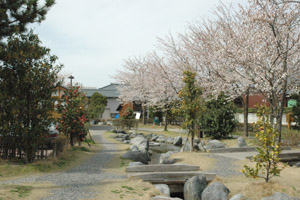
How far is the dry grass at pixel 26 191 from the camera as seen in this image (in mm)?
6367

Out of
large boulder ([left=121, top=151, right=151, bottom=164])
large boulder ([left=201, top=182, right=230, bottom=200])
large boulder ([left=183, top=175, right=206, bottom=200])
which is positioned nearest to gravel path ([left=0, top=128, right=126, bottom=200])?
large boulder ([left=121, top=151, right=151, bottom=164])

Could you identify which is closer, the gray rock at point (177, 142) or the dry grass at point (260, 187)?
the dry grass at point (260, 187)

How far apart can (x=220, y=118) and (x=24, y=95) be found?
12.9 meters

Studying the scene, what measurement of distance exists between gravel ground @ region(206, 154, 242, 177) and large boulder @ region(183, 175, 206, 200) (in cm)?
167

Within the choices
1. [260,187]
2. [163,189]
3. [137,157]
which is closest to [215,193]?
[260,187]

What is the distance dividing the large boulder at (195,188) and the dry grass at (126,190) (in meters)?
0.83

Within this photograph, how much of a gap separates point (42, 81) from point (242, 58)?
9.95 metres

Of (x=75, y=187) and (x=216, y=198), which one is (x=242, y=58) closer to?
(x=216, y=198)

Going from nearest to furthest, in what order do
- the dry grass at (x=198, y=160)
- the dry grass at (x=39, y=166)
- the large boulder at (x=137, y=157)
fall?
the dry grass at (x=39, y=166), the dry grass at (x=198, y=160), the large boulder at (x=137, y=157)

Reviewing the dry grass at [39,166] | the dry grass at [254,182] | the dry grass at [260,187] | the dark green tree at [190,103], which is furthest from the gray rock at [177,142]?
the dry grass at [260,187]

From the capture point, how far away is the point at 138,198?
678 centimetres

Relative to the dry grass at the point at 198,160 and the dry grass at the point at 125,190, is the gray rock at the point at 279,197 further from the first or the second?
the dry grass at the point at 198,160

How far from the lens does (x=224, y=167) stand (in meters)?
10.3

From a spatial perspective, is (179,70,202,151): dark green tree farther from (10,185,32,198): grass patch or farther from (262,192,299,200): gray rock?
(10,185,32,198): grass patch
